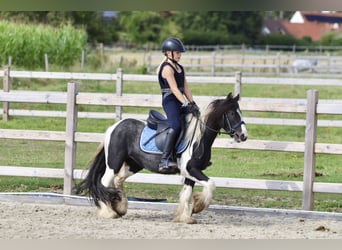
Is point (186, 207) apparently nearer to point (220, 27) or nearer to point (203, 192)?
point (203, 192)

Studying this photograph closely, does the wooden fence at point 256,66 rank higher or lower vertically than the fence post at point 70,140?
higher

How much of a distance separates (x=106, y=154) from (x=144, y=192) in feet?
6.33

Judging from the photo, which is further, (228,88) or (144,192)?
(228,88)

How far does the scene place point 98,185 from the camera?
6363mm

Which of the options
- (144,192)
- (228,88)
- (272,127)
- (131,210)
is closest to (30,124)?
(272,127)

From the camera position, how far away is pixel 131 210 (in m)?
6.96

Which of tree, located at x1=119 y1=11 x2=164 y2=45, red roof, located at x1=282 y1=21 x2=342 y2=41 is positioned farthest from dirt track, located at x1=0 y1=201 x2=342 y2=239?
red roof, located at x1=282 y1=21 x2=342 y2=41

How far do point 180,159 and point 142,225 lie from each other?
0.67 metres

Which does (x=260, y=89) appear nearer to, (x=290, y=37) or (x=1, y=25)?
(x=1, y=25)

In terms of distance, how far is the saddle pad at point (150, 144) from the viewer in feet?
20.4

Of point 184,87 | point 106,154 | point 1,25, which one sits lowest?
point 106,154

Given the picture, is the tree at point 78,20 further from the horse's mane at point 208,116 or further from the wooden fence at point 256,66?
the horse's mane at point 208,116

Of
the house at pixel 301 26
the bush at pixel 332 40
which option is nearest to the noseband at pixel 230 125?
the bush at pixel 332 40

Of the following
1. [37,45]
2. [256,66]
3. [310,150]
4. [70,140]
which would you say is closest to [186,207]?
[310,150]
